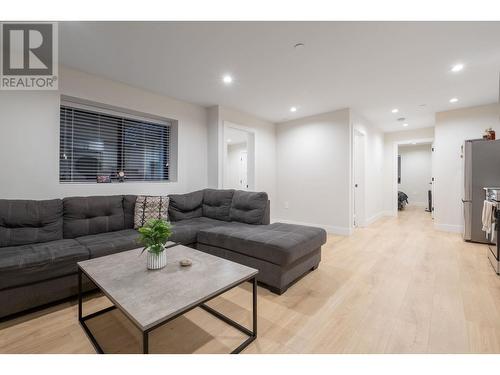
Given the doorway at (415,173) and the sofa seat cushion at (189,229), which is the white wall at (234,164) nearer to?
the sofa seat cushion at (189,229)

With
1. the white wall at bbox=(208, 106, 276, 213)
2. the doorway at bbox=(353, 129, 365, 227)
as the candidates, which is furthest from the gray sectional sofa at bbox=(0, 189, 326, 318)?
the doorway at bbox=(353, 129, 365, 227)

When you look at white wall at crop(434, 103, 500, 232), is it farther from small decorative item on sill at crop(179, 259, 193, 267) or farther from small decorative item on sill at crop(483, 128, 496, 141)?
small decorative item on sill at crop(179, 259, 193, 267)

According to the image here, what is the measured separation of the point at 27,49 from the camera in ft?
7.76

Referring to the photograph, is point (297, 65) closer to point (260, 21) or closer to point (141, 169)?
point (260, 21)

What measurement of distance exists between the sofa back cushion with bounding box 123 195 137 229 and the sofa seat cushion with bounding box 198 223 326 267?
908mm

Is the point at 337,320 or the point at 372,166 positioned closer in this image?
the point at 337,320

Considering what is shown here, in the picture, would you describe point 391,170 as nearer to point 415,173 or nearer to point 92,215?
point 415,173

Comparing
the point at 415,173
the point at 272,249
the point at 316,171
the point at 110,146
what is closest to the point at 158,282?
the point at 272,249

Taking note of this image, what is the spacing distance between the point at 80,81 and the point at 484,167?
19.4 feet

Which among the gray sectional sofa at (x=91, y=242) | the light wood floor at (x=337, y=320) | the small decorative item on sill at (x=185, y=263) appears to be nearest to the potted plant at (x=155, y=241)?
the small decorative item on sill at (x=185, y=263)

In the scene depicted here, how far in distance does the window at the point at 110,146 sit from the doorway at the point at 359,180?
390 centimetres

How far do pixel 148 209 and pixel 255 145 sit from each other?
268cm

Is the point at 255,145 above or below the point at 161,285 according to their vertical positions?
above

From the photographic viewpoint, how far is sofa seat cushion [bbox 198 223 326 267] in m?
2.16
